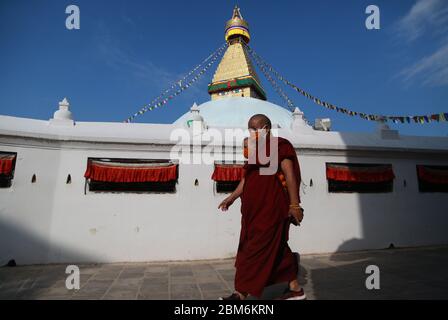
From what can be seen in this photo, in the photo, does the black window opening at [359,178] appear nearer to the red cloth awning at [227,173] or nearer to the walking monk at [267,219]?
the red cloth awning at [227,173]

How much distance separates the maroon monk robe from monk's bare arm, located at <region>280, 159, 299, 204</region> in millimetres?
65

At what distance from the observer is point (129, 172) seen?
22.1ft

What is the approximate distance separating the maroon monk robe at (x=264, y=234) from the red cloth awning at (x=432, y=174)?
6980 millimetres

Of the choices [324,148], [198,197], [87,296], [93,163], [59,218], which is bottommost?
[87,296]

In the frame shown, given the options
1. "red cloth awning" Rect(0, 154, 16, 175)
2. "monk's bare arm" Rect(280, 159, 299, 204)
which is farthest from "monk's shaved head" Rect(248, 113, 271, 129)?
"red cloth awning" Rect(0, 154, 16, 175)

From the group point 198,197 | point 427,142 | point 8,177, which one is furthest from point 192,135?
point 427,142

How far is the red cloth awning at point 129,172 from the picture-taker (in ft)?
21.6

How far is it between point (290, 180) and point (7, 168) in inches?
250

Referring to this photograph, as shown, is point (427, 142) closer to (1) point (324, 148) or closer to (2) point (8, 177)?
(1) point (324, 148)

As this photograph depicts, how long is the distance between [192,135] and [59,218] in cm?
367

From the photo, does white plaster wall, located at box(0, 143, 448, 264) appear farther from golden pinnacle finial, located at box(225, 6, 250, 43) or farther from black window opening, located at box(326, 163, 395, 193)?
golden pinnacle finial, located at box(225, 6, 250, 43)

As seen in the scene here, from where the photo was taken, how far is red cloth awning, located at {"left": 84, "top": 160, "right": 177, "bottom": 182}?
21.6ft

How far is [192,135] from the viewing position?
286 inches

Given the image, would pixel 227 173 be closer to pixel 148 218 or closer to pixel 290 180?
pixel 148 218
